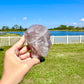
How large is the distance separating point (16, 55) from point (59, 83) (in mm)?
3572

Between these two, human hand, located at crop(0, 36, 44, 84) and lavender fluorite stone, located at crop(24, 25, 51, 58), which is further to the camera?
lavender fluorite stone, located at crop(24, 25, 51, 58)

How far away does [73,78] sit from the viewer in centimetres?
458

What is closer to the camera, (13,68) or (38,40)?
(13,68)

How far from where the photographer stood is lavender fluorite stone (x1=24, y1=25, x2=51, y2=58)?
3.30 feet

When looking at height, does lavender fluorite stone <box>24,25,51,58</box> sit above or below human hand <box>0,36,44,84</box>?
above

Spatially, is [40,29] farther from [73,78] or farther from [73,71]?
[73,71]

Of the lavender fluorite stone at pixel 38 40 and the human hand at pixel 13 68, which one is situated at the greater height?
the lavender fluorite stone at pixel 38 40

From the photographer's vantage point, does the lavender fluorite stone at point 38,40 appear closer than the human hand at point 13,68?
No

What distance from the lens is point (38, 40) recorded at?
3.29 feet

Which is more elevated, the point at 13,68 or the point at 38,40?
the point at 38,40

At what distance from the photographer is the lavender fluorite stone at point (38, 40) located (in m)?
1.01

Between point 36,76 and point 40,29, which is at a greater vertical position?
point 40,29

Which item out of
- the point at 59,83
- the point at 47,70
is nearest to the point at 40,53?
the point at 59,83

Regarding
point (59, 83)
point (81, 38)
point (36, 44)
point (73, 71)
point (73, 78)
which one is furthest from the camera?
point (81, 38)
